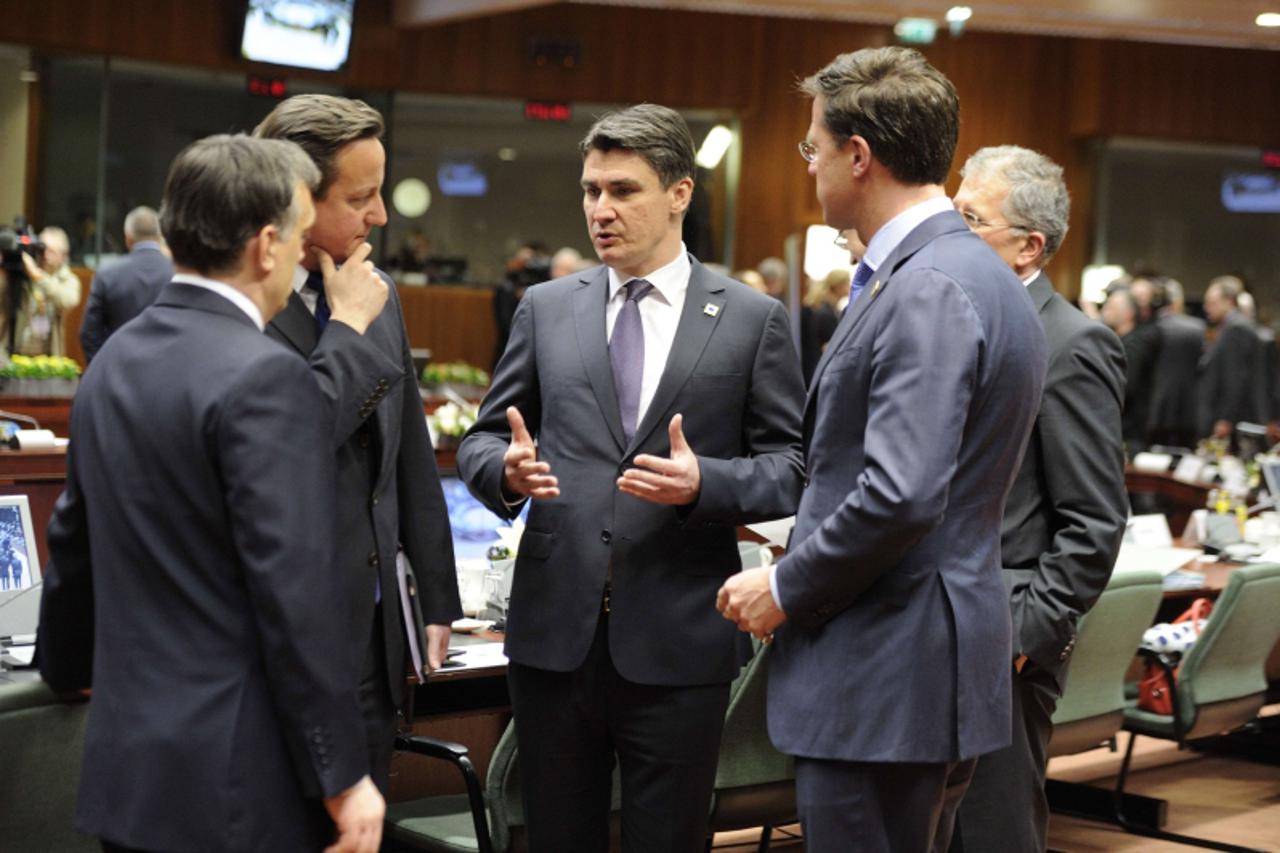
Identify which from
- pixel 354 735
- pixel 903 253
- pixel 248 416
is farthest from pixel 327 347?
pixel 903 253

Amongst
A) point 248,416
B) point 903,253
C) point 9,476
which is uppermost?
point 903,253

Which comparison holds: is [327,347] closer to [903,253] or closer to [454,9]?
[903,253]

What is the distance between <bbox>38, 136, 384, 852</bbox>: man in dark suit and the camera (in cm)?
182

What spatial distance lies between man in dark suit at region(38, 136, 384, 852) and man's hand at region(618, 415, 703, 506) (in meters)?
0.69

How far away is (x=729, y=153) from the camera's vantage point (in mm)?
14867

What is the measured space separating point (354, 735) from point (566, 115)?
12.9m

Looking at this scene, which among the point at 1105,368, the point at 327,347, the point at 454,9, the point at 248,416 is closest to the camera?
the point at 248,416

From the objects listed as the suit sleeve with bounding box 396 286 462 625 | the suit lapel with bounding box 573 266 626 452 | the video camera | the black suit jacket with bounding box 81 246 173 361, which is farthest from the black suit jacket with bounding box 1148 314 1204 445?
the suit sleeve with bounding box 396 286 462 625

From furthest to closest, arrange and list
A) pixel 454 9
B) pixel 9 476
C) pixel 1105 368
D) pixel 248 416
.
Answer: pixel 454 9 < pixel 9 476 < pixel 1105 368 < pixel 248 416

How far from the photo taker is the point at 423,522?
250 cm

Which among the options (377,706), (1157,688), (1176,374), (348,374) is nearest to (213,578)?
(348,374)

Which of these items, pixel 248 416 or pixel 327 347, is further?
pixel 327 347

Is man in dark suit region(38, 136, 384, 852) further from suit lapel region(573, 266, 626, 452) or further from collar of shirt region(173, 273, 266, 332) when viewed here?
suit lapel region(573, 266, 626, 452)

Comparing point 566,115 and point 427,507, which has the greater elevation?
point 566,115
